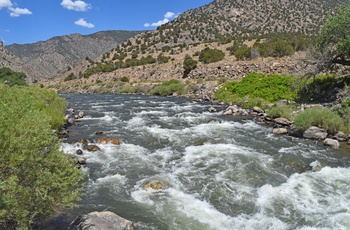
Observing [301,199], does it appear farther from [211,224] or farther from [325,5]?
[325,5]

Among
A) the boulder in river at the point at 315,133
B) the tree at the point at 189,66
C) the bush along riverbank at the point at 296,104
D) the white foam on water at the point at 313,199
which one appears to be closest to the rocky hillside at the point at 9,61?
the tree at the point at 189,66

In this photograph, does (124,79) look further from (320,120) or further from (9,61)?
(9,61)

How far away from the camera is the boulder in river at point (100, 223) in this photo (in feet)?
24.5

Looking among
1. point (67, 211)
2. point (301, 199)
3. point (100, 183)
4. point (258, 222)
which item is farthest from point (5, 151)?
point (301, 199)

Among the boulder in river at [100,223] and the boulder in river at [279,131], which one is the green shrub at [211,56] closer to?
the boulder in river at [279,131]

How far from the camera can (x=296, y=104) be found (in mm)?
26594

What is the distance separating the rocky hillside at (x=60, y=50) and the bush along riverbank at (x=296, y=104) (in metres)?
109

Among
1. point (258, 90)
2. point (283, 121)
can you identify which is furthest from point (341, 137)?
point (258, 90)

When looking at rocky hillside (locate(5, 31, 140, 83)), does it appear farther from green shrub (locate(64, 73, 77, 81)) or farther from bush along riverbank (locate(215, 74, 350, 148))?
bush along riverbank (locate(215, 74, 350, 148))

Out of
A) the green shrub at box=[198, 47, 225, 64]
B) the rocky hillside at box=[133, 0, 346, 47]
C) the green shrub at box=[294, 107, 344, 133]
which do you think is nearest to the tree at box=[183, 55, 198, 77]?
the green shrub at box=[198, 47, 225, 64]

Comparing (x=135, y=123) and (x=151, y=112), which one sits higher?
(x=151, y=112)

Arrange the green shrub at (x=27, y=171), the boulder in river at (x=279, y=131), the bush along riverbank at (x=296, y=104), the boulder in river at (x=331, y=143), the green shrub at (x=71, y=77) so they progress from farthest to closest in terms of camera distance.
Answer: the green shrub at (x=71, y=77) < the boulder in river at (x=279, y=131) < the bush along riverbank at (x=296, y=104) < the boulder in river at (x=331, y=143) < the green shrub at (x=27, y=171)

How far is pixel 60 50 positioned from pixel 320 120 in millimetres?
160675

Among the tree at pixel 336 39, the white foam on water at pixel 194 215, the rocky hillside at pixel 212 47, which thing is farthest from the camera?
the rocky hillside at pixel 212 47
